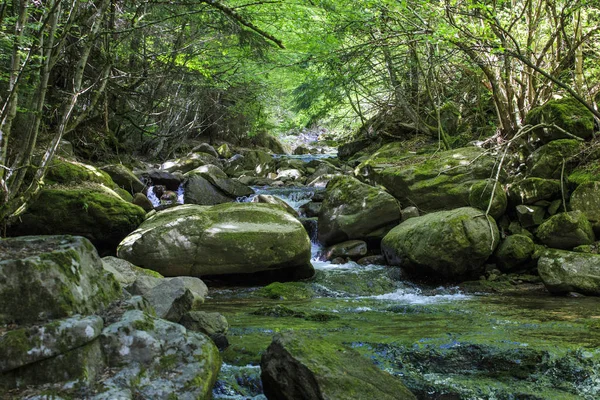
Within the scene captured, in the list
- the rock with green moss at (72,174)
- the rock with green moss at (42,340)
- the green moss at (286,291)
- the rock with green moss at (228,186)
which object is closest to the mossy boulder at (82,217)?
the rock with green moss at (72,174)

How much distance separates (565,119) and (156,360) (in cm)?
903

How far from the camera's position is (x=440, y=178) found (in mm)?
10297

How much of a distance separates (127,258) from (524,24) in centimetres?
947

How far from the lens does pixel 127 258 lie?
774 cm

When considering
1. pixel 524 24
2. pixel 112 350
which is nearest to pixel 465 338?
pixel 112 350

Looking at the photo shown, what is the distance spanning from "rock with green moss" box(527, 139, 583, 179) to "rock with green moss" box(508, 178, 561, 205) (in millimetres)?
302

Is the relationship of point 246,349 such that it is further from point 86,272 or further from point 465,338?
point 465,338

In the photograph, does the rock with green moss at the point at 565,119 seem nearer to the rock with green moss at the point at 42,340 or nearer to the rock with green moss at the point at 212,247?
the rock with green moss at the point at 212,247

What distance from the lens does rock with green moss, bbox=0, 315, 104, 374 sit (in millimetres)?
2539

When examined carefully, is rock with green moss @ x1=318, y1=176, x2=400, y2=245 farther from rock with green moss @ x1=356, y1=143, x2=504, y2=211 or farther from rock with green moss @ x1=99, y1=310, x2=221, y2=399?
rock with green moss @ x1=99, y1=310, x2=221, y2=399

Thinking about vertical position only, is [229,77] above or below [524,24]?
below

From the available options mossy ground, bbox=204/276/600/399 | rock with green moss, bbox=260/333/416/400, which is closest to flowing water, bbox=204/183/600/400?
mossy ground, bbox=204/276/600/399

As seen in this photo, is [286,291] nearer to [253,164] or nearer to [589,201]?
[589,201]

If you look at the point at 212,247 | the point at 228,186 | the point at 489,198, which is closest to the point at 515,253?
the point at 489,198
